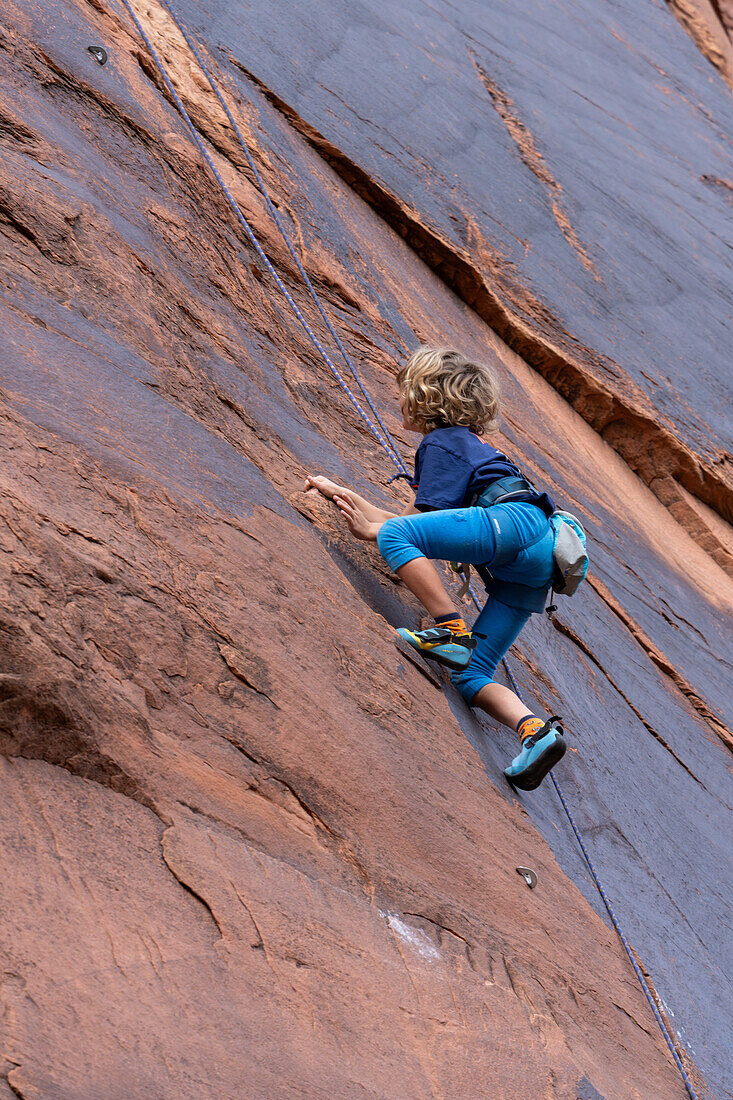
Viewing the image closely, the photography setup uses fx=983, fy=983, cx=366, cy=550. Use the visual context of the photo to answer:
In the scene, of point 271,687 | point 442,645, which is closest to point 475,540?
point 442,645

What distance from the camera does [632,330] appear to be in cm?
813

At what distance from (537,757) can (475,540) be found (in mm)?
796

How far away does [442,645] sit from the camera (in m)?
3.57

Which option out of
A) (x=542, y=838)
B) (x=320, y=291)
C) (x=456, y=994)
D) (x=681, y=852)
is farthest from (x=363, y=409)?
(x=456, y=994)

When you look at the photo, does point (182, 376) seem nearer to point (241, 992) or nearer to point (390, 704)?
point (390, 704)

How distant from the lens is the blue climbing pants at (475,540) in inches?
140

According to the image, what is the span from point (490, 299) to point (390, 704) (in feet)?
15.0

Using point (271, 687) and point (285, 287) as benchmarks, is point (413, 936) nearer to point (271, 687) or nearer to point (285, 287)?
point (271, 687)

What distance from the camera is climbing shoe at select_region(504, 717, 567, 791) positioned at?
3.40 metres

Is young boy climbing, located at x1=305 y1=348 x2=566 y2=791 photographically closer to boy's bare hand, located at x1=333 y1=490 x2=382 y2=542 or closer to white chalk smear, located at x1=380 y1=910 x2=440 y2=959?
boy's bare hand, located at x1=333 y1=490 x2=382 y2=542

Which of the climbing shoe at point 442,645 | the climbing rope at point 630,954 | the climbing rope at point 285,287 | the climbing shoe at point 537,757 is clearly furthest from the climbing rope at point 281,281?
the climbing rope at point 630,954

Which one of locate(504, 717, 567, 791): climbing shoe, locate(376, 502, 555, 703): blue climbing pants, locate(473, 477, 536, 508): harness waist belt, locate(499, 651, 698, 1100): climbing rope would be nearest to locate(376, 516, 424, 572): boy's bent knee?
locate(376, 502, 555, 703): blue climbing pants

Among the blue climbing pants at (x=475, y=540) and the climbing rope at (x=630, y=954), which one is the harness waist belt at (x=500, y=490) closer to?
the blue climbing pants at (x=475, y=540)

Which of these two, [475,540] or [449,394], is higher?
[449,394]
